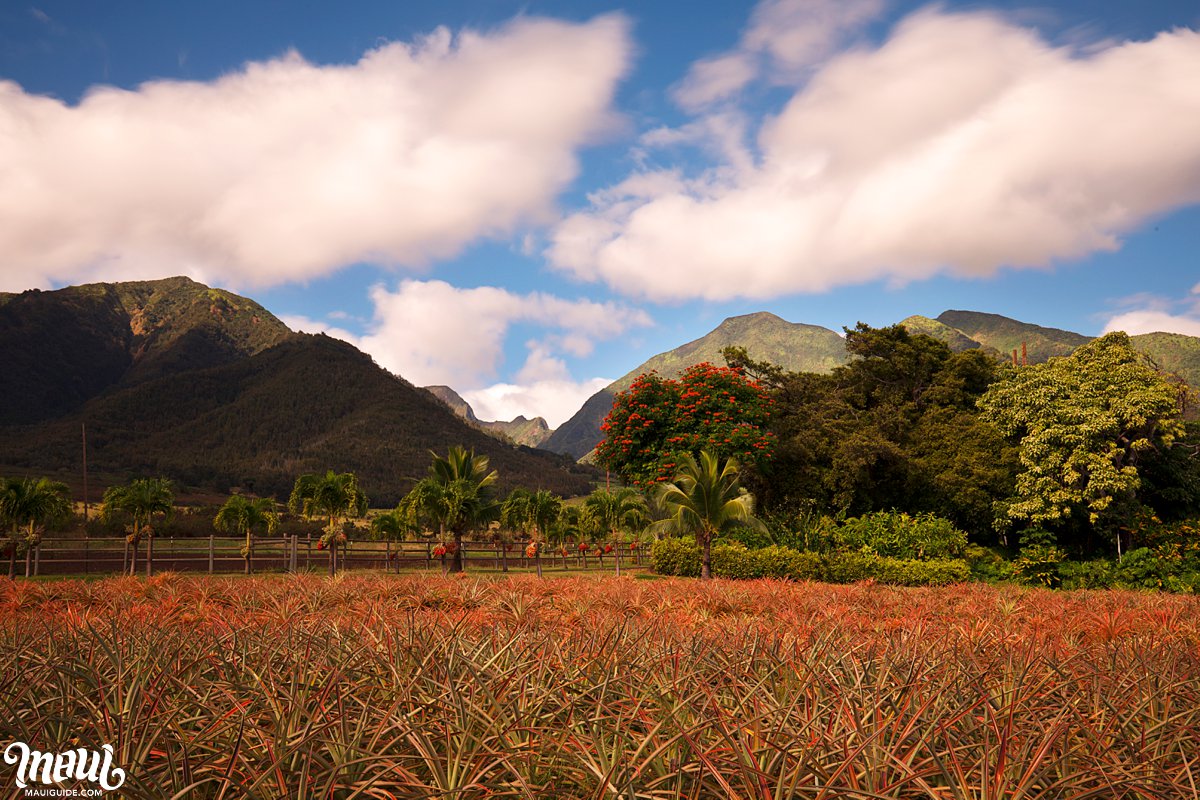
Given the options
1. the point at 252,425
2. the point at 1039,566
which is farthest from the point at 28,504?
the point at 252,425

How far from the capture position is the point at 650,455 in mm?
26094

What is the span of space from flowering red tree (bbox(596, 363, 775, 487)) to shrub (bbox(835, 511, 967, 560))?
4619 mm

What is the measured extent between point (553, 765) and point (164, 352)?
206 meters

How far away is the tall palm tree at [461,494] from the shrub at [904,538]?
45.0ft

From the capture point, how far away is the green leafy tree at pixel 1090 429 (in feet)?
70.4

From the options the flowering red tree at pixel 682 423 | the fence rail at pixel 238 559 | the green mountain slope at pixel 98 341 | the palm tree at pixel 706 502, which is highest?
the green mountain slope at pixel 98 341

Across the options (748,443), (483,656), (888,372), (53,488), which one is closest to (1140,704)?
(483,656)

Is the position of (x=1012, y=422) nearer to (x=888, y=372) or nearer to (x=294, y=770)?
(x=888, y=372)

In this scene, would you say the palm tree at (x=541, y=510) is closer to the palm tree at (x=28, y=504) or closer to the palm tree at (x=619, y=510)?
the palm tree at (x=619, y=510)

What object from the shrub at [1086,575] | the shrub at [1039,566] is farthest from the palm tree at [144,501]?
the shrub at [1086,575]

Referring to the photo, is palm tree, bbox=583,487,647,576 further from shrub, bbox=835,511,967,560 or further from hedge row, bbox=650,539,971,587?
shrub, bbox=835,511,967,560

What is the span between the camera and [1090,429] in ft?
70.3

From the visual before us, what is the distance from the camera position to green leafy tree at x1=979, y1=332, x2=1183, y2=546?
2145 centimetres

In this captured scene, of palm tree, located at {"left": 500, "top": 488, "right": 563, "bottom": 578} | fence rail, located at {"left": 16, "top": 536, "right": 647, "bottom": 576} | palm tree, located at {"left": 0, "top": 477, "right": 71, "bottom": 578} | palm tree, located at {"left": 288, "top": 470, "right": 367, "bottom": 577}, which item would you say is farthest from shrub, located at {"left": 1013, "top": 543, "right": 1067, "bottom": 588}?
palm tree, located at {"left": 0, "top": 477, "right": 71, "bottom": 578}
